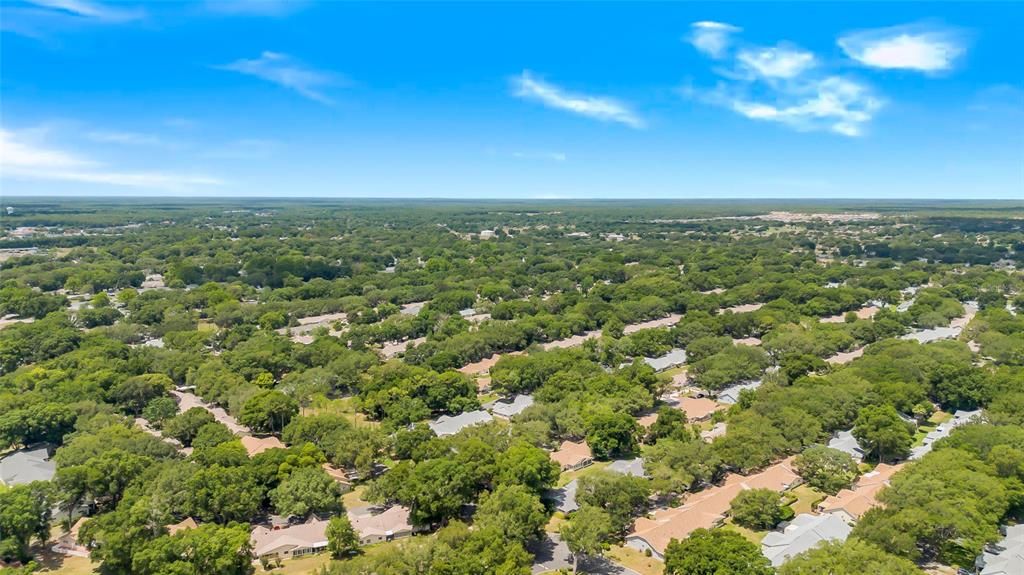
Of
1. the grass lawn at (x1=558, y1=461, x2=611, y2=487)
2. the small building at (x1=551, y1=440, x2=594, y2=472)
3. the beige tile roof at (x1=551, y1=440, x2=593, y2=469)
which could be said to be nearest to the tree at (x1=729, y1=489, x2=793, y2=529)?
the grass lawn at (x1=558, y1=461, x2=611, y2=487)

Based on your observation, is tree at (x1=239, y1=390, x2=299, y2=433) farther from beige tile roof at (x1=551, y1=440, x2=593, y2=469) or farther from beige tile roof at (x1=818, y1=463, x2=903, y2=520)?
beige tile roof at (x1=818, y1=463, x2=903, y2=520)

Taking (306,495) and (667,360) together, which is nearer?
(306,495)

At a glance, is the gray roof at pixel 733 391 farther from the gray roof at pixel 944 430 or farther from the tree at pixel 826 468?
the tree at pixel 826 468

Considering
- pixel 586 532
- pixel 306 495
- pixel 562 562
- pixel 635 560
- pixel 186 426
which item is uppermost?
pixel 586 532

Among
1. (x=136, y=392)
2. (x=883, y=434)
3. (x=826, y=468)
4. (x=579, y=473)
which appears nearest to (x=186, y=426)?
(x=136, y=392)

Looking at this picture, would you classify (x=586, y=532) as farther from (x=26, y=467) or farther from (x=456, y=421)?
(x=26, y=467)

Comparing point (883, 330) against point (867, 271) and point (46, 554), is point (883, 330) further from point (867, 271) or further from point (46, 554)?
point (46, 554)
